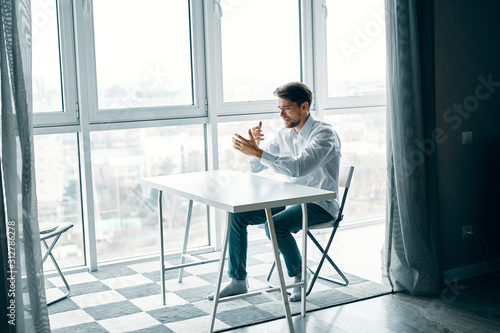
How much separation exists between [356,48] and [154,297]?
2.71 metres

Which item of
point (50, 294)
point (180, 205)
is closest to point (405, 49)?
point (180, 205)

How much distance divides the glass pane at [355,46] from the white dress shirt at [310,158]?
142cm

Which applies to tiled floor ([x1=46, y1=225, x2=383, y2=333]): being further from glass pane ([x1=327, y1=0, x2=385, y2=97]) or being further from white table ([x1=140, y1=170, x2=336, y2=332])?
glass pane ([x1=327, y1=0, x2=385, y2=97])

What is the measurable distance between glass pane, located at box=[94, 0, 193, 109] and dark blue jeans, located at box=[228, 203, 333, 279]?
1.29 metres

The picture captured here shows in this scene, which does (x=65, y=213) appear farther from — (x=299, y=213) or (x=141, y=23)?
(x=299, y=213)

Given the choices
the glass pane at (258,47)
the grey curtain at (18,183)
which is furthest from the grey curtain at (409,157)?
the grey curtain at (18,183)

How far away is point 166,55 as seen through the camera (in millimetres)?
4426

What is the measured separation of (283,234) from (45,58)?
77.1 inches

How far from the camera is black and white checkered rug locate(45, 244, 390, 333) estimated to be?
329 centimetres

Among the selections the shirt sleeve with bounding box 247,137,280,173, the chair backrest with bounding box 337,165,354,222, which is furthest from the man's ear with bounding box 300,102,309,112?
the chair backrest with bounding box 337,165,354,222

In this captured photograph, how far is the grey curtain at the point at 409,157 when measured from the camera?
353 centimetres

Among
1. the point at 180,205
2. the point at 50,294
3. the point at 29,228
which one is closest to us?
the point at 29,228

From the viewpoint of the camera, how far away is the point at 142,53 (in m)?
4.35

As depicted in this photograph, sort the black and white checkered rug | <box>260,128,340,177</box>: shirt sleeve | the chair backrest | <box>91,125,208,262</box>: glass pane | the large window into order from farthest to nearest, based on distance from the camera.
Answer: <box>91,125,208,262</box>: glass pane < the large window < the chair backrest < <box>260,128,340,177</box>: shirt sleeve < the black and white checkered rug
